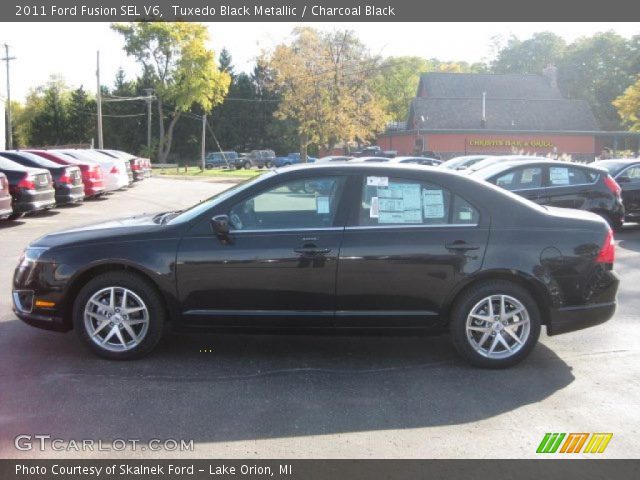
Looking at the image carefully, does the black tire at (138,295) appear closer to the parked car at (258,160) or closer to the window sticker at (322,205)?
the window sticker at (322,205)

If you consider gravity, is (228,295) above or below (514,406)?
above

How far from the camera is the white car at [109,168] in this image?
20375 millimetres

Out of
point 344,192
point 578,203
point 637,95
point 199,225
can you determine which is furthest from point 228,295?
point 637,95

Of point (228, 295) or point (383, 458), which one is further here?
point (228, 295)

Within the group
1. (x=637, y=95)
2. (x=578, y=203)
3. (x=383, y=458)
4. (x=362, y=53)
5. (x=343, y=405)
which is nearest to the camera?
(x=383, y=458)

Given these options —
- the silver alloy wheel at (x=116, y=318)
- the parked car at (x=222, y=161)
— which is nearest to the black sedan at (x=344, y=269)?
the silver alloy wheel at (x=116, y=318)

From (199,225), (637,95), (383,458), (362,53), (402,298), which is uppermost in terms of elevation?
(362,53)

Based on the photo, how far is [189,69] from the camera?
222 ft

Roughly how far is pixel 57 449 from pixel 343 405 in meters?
1.84

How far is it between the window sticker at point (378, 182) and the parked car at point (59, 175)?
13.1 m

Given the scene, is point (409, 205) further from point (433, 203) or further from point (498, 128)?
point (498, 128)

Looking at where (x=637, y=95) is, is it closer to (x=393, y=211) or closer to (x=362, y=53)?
(x=362, y=53)

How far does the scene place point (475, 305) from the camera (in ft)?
17.2

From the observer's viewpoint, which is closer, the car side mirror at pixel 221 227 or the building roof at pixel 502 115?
the car side mirror at pixel 221 227
